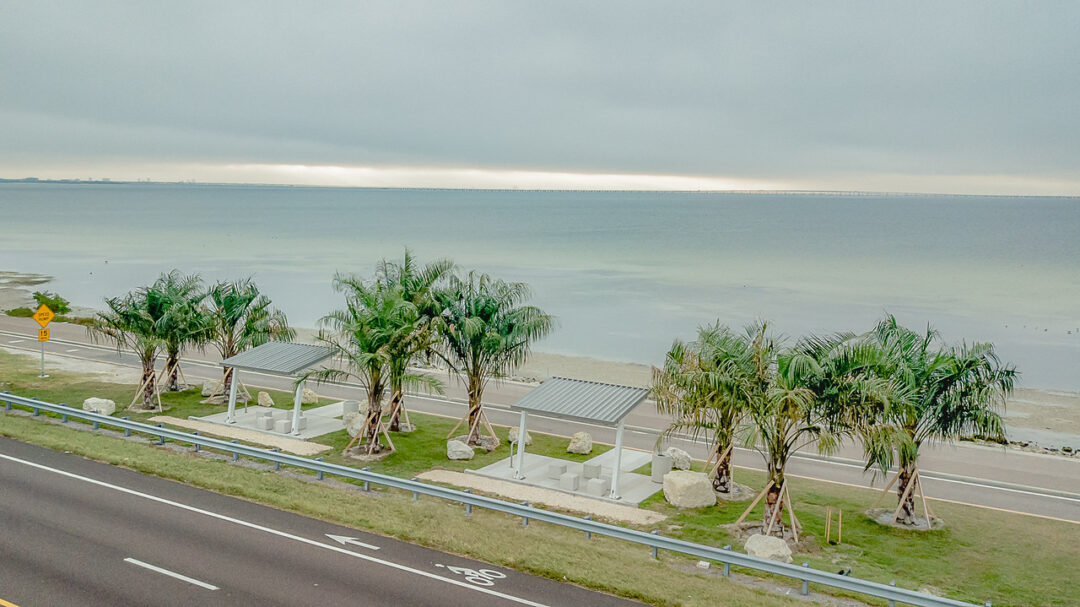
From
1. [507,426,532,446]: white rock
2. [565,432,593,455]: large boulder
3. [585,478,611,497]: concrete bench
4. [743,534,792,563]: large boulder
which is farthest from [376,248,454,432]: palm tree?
[743,534,792,563]: large boulder

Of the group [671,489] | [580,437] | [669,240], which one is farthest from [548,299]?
[669,240]

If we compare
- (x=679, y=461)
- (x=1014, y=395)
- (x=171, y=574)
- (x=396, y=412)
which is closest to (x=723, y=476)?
(x=679, y=461)

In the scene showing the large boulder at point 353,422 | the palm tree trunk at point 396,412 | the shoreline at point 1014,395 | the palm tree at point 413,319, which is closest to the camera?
the palm tree at point 413,319

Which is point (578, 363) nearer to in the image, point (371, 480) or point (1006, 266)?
point (371, 480)

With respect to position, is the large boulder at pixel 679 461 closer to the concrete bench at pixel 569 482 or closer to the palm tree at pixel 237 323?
the concrete bench at pixel 569 482

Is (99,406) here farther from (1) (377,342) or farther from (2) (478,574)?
(2) (478,574)

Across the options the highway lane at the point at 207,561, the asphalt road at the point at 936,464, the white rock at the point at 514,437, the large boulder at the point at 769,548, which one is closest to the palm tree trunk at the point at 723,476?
the asphalt road at the point at 936,464
